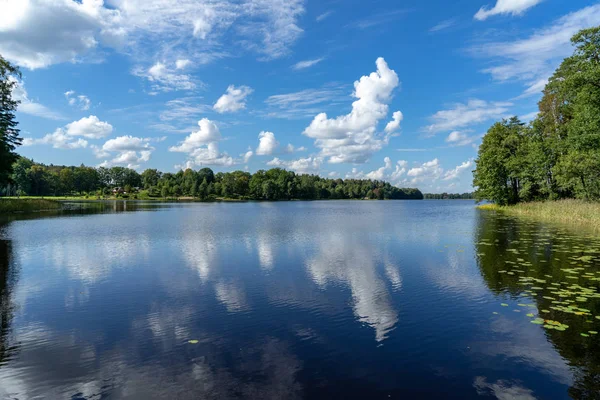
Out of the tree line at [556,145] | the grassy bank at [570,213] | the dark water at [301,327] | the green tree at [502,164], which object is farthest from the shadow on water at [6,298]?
the green tree at [502,164]

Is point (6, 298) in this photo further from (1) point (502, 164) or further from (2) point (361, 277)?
(1) point (502, 164)

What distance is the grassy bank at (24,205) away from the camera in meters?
52.2

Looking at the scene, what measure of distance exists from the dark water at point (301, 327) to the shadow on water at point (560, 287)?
5 centimetres

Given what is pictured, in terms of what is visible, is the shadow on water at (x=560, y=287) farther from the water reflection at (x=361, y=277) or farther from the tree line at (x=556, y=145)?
the tree line at (x=556, y=145)

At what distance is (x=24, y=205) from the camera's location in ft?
190

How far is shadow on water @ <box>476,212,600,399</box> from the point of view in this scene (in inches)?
283

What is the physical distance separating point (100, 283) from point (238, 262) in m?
6.18

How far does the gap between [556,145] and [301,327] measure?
53.9 m

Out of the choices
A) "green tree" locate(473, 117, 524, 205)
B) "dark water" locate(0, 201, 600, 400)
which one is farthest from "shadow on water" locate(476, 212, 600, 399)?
"green tree" locate(473, 117, 524, 205)

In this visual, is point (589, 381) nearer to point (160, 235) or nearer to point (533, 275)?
point (533, 275)

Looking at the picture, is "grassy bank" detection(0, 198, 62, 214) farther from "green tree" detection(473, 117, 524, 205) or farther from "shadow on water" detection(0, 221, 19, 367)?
"green tree" detection(473, 117, 524, 205)

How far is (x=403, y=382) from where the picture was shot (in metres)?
6.36

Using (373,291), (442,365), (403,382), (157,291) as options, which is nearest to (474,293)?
(373,291)

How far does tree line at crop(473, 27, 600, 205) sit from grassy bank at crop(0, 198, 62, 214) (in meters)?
74.3
